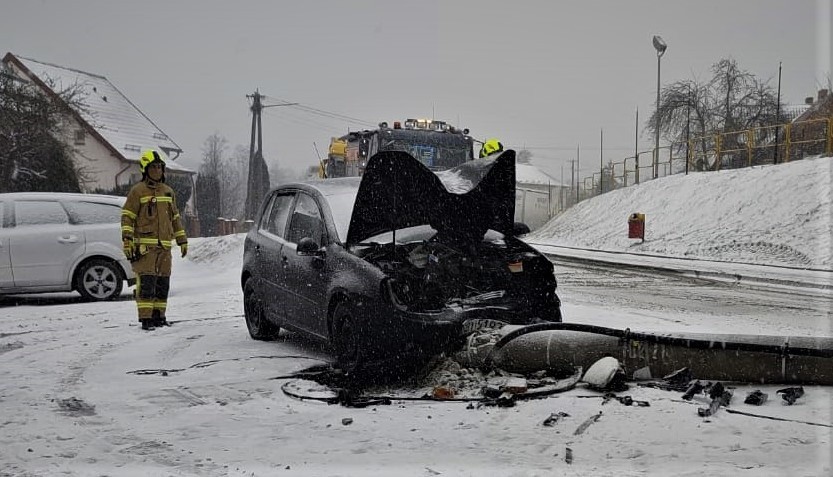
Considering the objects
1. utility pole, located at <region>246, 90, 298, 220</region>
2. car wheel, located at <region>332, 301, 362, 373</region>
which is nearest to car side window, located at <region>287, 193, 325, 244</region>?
car wheel, located at <region>332, 301, 362, 373</region>

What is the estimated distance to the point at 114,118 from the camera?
156ft

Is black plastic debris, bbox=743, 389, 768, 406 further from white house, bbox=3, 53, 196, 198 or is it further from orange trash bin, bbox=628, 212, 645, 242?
white house, bbox=3, 53, 196, 198

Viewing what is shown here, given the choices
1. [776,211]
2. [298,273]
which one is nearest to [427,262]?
[298,273]

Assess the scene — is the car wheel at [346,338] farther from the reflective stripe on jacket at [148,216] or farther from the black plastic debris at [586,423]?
the reflective stripe on jacket at [148,216]

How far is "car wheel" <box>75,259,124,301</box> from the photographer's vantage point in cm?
1184

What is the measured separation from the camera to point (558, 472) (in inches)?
147

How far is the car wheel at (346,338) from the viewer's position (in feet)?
19.0

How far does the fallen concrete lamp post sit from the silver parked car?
8.12 metres

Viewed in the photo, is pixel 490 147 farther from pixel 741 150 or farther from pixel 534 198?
pixel 534 198

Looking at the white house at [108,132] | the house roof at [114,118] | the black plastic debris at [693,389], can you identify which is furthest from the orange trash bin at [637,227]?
the house roof at [114,118]

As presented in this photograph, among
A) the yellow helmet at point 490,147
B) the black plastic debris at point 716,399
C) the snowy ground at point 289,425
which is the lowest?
the snowy ground at point 289,425

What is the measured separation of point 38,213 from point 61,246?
0.63 m

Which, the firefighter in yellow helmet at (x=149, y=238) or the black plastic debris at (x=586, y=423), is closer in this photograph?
the black plastic debris at (x=586, y=423)

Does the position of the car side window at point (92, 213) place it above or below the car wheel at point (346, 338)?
above
